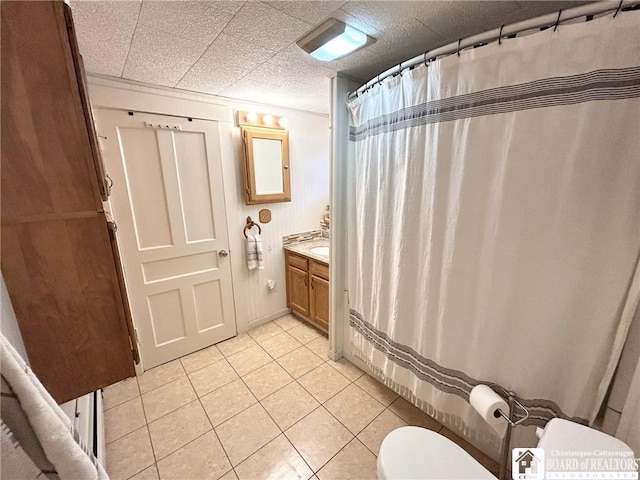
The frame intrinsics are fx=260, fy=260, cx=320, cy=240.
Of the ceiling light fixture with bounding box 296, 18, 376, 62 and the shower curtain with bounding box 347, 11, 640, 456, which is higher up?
the ceiling light fixture with bounding box 296, 18, 376, 62

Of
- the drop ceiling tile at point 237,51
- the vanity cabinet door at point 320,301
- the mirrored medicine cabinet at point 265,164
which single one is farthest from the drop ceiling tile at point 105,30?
the vanity cabinet door at point 320,301

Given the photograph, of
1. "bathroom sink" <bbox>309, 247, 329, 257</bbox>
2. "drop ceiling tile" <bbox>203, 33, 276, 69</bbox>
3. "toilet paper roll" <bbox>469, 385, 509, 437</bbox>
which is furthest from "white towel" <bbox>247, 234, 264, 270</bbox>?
"toilet paper roll" <bbox>469, 385, 509, 437</bbox>

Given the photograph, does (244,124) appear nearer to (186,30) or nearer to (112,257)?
(186,30)

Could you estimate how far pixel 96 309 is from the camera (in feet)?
2.84

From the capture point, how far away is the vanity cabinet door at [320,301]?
2.48 m

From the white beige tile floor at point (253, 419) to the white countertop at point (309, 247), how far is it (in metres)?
0.87

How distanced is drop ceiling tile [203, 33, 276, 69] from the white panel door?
0.78 m

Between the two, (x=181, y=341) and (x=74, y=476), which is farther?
(x=181, y=341)

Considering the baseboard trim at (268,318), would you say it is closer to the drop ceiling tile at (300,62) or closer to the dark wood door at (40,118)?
the dark wood door at (40,118)

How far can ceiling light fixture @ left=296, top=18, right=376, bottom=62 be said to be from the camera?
1.15 meters

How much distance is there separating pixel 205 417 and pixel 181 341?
0.80 metres

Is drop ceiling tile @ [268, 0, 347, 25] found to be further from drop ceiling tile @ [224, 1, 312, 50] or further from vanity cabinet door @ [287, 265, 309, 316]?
vanity cabinet door @ [287, 265, 309, 316]

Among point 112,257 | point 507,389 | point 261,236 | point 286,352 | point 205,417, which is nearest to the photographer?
point 112,257

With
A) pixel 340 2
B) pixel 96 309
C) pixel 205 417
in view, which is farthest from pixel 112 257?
pixel 205 417
